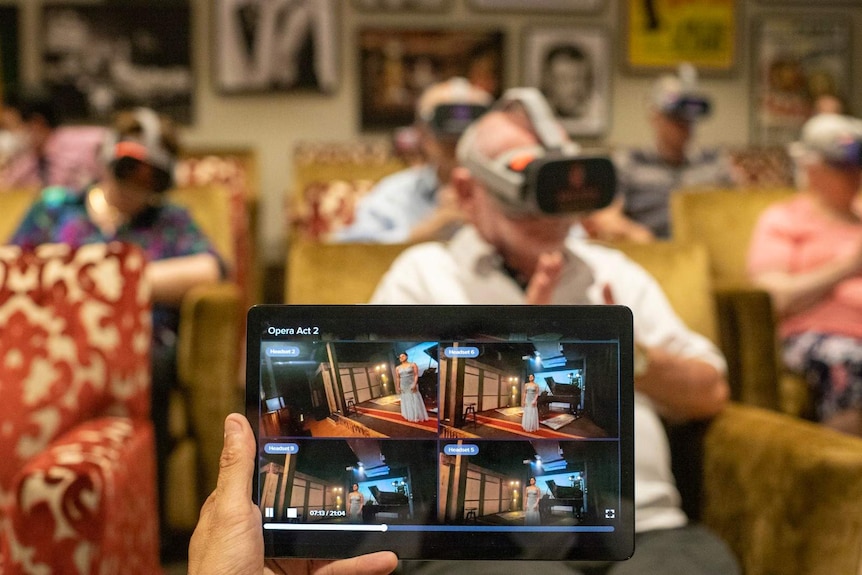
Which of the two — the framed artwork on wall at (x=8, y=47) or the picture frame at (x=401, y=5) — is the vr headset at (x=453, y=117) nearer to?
the picture frame at (x=401, y=5)

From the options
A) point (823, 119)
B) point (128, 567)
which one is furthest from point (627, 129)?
point (128, 567)

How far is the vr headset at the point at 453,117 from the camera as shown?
2096mm

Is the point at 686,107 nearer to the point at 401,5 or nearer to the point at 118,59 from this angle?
the point at 401,5

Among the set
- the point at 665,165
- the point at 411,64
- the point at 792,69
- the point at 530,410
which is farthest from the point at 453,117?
the point at 792,69

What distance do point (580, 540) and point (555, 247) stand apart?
584 mm

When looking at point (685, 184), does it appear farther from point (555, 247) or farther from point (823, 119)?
point (555, 247)

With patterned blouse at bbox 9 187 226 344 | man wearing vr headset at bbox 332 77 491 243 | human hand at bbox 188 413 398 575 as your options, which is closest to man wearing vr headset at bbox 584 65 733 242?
man wearing vr headset at bbox 332 77 491 243

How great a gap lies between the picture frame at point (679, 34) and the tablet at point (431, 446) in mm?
5147

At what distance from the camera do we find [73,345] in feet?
4.70

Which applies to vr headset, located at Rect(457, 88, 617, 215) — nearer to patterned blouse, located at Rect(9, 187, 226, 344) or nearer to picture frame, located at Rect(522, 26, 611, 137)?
patterned blouse, located at Rect(9, 187, 226, 344)

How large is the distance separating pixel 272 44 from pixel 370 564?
16.3 feet

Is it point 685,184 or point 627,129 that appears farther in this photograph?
point 627,129

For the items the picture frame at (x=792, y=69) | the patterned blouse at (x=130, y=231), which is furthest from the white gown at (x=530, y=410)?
Answer: the picture frame at (x=792, y=69)

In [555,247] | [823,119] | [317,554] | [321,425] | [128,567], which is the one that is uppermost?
[823,119]
